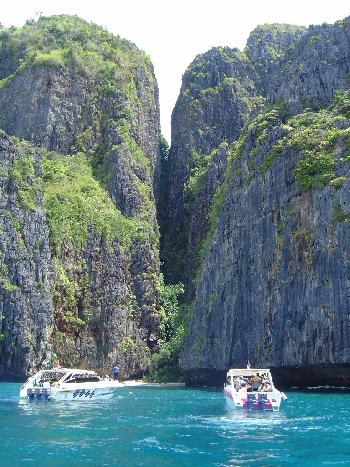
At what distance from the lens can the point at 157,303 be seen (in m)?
87.6

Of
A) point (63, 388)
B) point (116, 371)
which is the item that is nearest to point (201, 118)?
point (116, 371)

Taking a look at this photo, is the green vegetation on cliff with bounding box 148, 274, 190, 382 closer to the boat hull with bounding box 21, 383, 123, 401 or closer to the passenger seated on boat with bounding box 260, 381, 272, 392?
the boat hull with bounding box 21, 383, 123, 401

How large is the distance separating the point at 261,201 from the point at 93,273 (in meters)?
24.9

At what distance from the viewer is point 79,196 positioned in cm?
8662

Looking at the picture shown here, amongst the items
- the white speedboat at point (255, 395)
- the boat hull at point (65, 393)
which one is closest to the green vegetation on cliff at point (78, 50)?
the boat hull at point (65, 393)

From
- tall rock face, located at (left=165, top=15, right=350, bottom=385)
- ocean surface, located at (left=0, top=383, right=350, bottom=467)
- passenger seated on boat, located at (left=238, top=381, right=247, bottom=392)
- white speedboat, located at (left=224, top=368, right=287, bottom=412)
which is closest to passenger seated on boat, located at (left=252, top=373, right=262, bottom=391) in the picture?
white speedboat, located at (left=224, top=368, right=287, bottom=412)

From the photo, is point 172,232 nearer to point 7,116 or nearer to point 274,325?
point 7,116

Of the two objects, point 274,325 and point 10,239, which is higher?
point 10,239

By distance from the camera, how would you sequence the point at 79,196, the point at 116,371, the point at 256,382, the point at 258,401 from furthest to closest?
the point at 79,196, the point at 116,371, the point at 256,382, the point at 258,401

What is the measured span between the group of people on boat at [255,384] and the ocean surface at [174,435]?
1.73m

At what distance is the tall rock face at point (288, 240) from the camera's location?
57594mm

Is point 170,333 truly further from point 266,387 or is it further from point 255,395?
point 255,395

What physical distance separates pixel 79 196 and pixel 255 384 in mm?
50472

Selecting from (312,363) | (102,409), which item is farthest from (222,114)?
(102,409)
